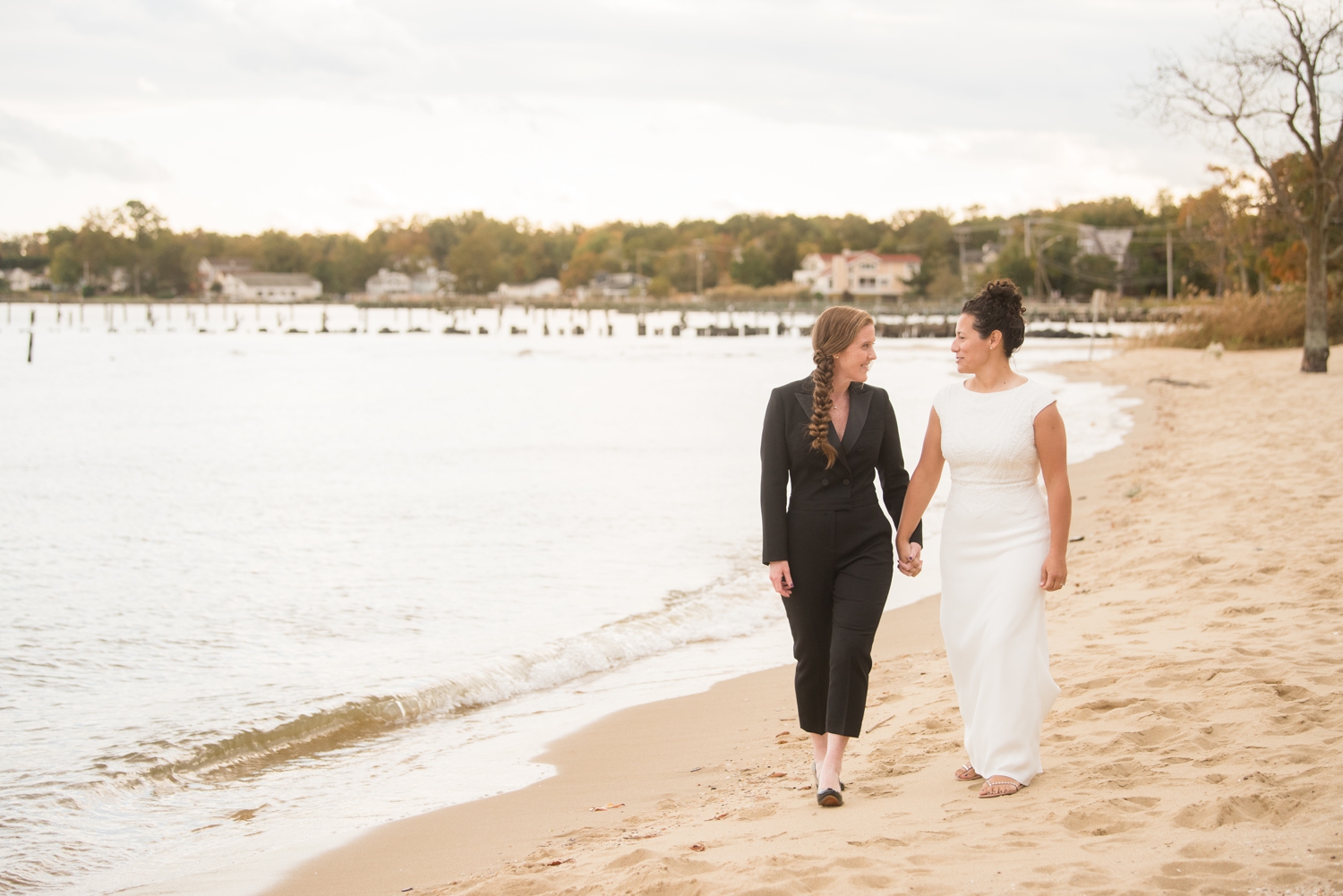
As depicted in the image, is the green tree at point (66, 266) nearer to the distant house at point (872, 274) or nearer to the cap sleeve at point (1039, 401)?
the distant house at point (872, 274)

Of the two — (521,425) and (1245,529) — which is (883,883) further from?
(521,425)

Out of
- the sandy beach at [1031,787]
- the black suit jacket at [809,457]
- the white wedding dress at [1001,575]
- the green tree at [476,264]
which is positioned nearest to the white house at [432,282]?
the green tree at [476,264]

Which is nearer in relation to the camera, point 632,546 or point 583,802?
point 583,802

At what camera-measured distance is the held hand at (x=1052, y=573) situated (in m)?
3.85

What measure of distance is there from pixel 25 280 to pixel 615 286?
10322 cm

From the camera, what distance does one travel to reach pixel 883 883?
3201 millimetres

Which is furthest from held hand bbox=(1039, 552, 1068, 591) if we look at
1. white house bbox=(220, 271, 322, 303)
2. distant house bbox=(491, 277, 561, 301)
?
white house bbox=(220, 271, 322, 303)

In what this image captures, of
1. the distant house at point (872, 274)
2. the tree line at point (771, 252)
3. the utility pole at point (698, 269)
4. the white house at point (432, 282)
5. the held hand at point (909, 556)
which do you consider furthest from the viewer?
the white house at point (432, 282)

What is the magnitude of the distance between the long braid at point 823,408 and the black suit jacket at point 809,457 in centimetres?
4

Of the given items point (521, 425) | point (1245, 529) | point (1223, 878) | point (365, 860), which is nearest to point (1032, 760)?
point (1223, 878)

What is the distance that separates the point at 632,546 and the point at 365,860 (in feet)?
25.6

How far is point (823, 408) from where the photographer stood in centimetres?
395

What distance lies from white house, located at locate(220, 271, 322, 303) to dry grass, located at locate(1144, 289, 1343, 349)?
16587 cm

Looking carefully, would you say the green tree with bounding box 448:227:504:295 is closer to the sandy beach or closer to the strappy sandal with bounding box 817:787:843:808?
the sandy beach
